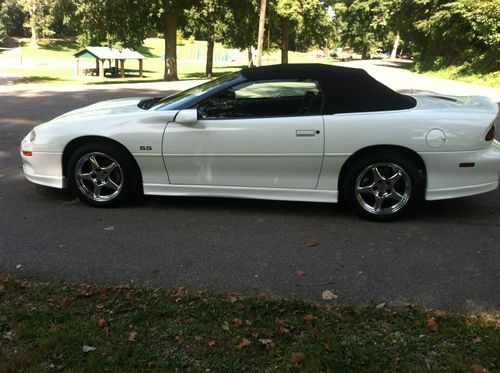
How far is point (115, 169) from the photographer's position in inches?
198

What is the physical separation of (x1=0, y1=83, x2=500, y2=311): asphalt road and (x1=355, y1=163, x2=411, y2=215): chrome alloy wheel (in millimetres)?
175

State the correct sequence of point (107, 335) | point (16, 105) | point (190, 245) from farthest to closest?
1. point (16, 105)
2. point (190, 245)
3. point (107, 335)

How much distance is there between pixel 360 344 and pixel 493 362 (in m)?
0.67

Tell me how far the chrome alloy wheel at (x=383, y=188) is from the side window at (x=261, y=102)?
2.51 feet

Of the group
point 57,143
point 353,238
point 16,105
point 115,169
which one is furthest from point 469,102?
point 16,105

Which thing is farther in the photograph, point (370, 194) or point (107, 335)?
point (370, 194)

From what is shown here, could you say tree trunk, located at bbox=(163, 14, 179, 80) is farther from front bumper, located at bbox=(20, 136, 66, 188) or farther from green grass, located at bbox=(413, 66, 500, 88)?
front bumper, located at bbox=(20, 136, 66, 188)

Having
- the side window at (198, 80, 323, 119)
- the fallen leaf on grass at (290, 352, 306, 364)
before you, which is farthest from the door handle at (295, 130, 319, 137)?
the fallen leaf on grass at (290, 352, 306, 364)

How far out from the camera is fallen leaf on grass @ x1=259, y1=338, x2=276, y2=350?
8.96 ft

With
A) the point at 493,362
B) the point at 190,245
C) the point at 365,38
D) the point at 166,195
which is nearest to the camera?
the point at 493,362

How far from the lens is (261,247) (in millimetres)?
4215

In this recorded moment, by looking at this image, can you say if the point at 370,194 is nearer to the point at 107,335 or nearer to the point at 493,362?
the point at 493,362

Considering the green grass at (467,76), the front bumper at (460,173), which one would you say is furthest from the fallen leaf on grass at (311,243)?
the green grass at (467,76)

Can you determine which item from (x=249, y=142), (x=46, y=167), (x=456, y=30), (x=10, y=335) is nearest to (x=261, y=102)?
(x=249, y=142)
